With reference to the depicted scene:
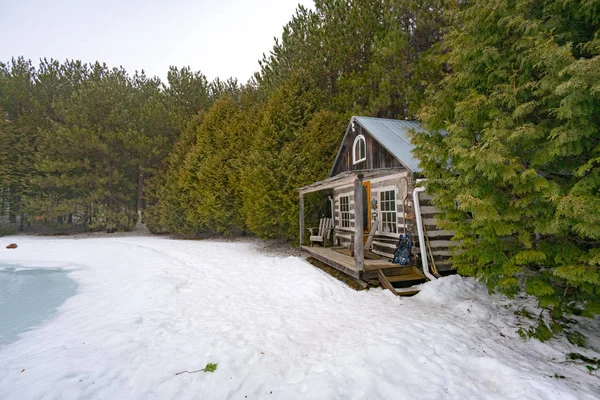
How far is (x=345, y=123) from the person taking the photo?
14672mm

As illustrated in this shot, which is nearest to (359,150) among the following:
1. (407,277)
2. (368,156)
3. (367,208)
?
(368,156)

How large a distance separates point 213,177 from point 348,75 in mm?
10606

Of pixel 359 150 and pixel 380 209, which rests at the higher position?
pixel 359 150

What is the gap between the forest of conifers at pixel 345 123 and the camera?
3789 mm

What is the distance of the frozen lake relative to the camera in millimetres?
5438

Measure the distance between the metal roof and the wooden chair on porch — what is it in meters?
4.56

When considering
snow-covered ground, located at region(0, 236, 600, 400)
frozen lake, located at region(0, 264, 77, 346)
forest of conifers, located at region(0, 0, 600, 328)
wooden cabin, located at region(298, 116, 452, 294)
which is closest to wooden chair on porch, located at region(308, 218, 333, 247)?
wooden cabin, located at region(298, 116, 452, 294)

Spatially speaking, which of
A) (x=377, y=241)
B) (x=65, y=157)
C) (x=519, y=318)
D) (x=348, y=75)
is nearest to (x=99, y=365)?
(x=519, y=318)

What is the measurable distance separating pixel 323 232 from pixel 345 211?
1.33 m

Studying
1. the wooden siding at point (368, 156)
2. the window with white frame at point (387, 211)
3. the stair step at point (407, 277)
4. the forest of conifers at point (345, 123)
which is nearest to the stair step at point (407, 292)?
the stair step at point (407, 277)

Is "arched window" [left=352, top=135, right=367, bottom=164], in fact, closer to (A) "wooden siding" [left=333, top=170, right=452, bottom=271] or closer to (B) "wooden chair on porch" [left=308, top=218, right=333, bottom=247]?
(A) "wooden siding" [left=333, top=170, right=452, bottom=271]

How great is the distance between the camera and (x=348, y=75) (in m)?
17.5

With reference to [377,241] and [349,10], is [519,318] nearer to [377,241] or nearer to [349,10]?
[377,241]

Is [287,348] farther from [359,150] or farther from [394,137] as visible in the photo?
[359,150]
